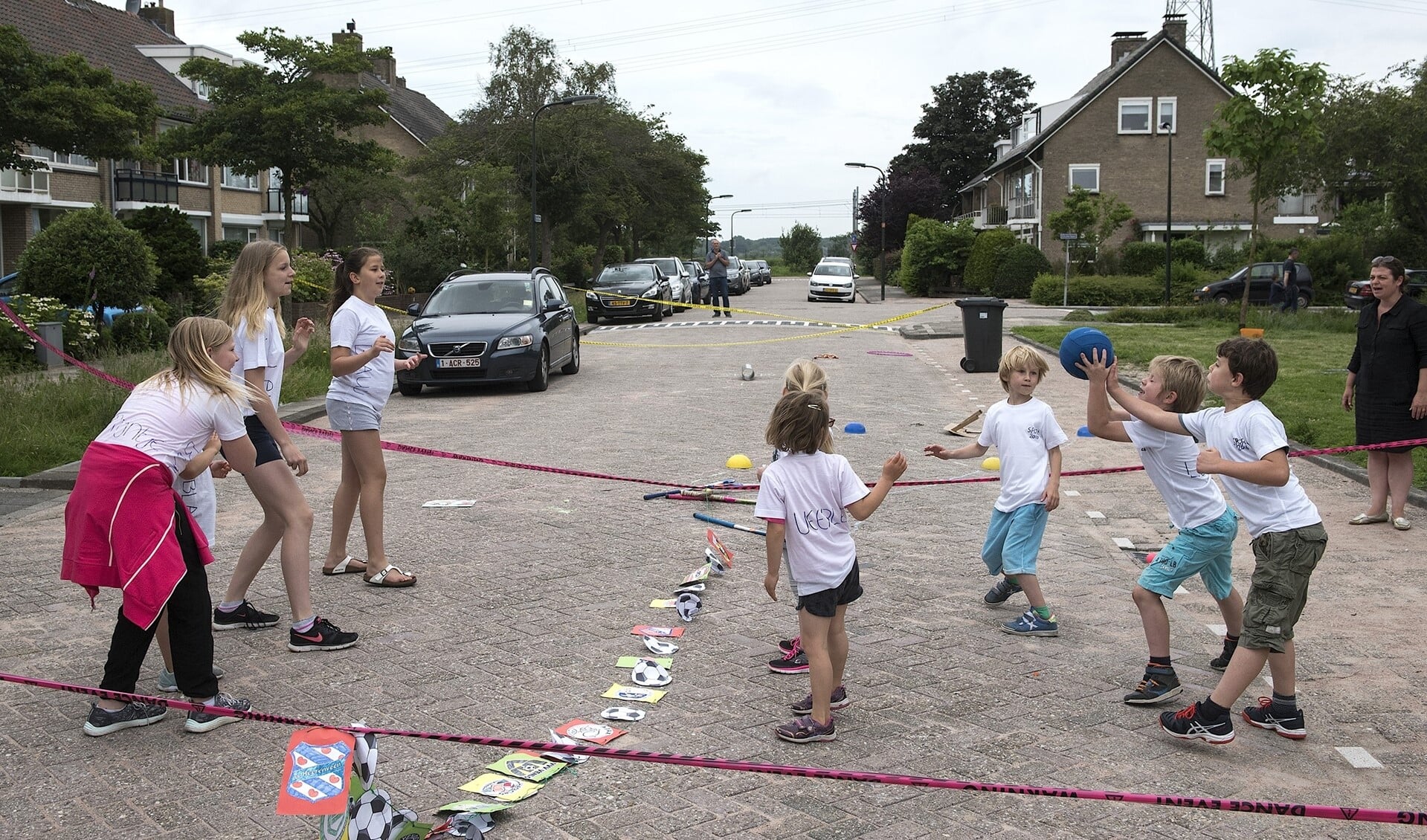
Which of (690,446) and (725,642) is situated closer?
(725,642)

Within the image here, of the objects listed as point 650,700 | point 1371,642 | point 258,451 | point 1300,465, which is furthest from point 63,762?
point 1300,465

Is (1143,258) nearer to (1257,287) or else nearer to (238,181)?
(1257,287)

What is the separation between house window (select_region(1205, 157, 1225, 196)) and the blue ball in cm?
5610

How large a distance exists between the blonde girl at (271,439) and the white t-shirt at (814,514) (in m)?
2.19

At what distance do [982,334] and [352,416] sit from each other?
14857mm

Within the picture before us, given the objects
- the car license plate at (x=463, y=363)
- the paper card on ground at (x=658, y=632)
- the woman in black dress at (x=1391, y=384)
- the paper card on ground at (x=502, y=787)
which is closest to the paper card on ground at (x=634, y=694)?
the paper card on ground at (x=658, y=632)

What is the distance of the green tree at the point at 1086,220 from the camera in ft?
156

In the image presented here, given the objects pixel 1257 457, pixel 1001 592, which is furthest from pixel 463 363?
pixel 1257 457

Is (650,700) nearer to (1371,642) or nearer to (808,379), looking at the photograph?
(808,379)

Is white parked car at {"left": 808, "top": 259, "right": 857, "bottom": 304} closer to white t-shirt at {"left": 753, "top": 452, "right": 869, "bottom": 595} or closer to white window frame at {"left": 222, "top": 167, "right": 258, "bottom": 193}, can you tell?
white window frame at {"left": 222, "top": 167, "right": 258, "bottom": 193}

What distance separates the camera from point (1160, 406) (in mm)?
4973

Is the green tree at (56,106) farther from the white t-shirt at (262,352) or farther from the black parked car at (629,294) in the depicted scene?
the white t-shirt at (262,352)

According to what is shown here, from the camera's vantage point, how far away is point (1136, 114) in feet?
183

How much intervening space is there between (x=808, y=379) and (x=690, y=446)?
6755mm
